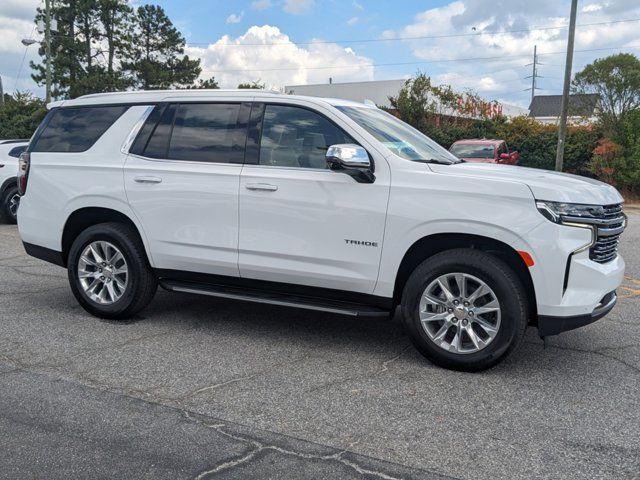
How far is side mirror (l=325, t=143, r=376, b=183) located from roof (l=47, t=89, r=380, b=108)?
0.71 metres

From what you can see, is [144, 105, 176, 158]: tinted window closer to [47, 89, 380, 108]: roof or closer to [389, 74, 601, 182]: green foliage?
[47, 89, 380, 108]: roof

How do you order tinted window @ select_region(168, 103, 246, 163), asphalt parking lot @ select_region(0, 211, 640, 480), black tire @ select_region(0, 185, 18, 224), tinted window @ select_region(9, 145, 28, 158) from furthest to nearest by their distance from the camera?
1. tinted window @ select_region(9, 145, 28, 158)
2. black tire @ select_region(0, 185, 18, 224)
3. tinted window @ select_region(168, 103, 246, 163)
4. asphalt parking lot @ select_region(0, 211, 640, 480)

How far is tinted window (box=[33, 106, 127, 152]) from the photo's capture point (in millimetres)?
5832

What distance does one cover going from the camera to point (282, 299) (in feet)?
16.5

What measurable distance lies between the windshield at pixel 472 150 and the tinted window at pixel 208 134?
1361 centimetres

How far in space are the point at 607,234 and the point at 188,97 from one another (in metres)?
3.52

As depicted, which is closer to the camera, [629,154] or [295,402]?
[295,402]

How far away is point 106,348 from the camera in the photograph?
499 centimetres

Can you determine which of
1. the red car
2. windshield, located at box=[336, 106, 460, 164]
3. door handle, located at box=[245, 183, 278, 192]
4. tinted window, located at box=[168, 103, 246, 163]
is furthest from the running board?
the red car

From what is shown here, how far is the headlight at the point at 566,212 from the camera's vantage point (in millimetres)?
4184

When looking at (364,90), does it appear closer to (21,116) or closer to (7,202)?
(21,116)

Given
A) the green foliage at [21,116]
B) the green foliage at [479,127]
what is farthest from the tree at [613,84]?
the green foliage at [21,116]

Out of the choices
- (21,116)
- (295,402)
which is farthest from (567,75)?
(21,116)

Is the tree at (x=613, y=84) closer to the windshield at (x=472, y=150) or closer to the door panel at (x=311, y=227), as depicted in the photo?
the windshield at (x=472, y=150)
